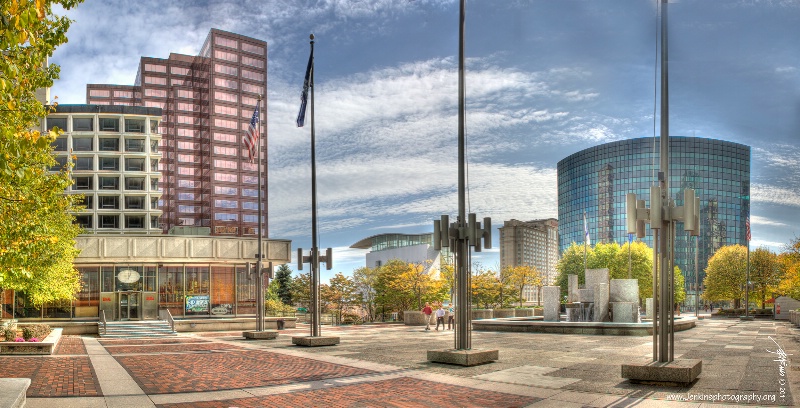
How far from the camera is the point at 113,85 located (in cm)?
15712

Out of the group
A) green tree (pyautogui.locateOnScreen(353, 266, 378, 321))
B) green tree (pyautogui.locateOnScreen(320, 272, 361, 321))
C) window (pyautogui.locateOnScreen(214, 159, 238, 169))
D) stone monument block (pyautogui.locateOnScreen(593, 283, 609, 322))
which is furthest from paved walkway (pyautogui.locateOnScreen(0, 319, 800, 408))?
A: window (pyautogui.locateOnScreen(214, 159, 238, 169))

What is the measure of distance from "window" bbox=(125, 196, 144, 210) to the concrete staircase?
57567 millimetres

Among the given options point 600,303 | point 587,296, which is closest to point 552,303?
point 587,296

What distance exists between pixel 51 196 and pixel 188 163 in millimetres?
124946

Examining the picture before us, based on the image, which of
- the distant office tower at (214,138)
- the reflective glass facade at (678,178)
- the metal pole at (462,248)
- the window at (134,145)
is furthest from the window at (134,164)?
the reflective glass facade at (678,178)

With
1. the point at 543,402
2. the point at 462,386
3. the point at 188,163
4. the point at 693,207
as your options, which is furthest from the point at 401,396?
the point at 188,163

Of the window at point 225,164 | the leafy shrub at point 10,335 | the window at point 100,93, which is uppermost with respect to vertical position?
the window at point 100,93

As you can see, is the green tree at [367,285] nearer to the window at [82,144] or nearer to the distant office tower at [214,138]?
the window at [82,144]

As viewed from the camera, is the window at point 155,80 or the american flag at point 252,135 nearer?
the american flag at point 252,135

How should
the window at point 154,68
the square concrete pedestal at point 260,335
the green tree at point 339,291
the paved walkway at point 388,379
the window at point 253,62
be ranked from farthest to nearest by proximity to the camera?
the window at point 154,68
the window at point 253,62
the green tree at point 339,291
the square concrete pedestal at point 260,335
the paved walkway at point 388,379

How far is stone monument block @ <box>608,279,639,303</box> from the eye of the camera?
36.5 meters

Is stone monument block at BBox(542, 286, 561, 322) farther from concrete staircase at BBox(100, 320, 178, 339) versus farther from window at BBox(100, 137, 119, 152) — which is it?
window at BBox(100, 137, 119, 152)

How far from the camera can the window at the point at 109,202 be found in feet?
307

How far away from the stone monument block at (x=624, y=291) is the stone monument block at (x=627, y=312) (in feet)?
2.54
